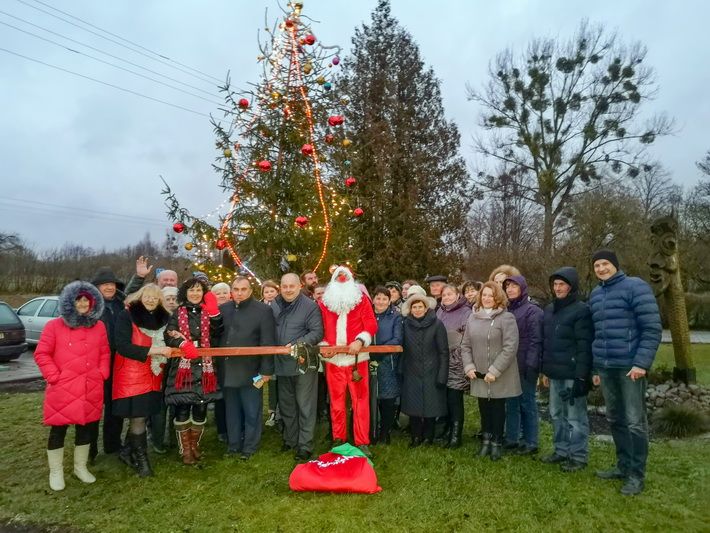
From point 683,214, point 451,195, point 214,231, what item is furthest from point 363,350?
point 683,214

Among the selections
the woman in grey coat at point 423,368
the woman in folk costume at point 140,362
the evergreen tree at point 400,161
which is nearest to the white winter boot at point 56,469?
the woman in folk costume at point 140,362

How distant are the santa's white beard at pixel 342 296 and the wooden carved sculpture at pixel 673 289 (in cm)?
674

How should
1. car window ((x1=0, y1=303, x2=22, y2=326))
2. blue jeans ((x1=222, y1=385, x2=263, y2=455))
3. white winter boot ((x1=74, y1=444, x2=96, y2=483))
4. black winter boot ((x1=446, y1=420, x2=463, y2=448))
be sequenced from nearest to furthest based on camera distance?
white winter boot ((x1=74, y1=444, x2=96, y2=483)) < blue jeans ((x1=222, y1=385, x2=263, y2=455)) < black winter boot ((x1=446, y1=420, x2=463, y2=448)) < car window ((x1=0, y1=303, x2=22, y2=326))

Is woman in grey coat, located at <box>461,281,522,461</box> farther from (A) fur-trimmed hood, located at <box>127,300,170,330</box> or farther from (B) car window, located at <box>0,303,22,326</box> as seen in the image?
(B) car window, located at <box>0,303,22,326</box>

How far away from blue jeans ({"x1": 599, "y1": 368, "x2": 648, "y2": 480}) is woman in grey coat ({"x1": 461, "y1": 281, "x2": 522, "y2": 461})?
952 millimetres

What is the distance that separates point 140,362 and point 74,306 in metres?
0.85

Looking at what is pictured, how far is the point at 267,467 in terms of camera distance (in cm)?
547

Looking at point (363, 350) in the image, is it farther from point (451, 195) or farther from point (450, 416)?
point (451, 195)

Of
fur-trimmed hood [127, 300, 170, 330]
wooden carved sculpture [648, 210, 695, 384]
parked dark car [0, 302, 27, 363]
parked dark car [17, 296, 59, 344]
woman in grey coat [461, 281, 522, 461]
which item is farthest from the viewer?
parked dark car [17, 296, 59, 344]

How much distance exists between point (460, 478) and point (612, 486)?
1.42 meters

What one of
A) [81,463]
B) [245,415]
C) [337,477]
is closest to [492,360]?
[337,477]

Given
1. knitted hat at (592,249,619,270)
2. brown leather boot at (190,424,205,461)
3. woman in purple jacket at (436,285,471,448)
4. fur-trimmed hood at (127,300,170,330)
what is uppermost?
knitted hat at (592,249,619,270)

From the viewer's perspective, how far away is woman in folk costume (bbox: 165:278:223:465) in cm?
541

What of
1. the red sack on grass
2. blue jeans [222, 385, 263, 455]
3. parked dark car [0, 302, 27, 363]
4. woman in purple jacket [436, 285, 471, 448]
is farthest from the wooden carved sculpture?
parked dark car [0, 302, 27, 363]
